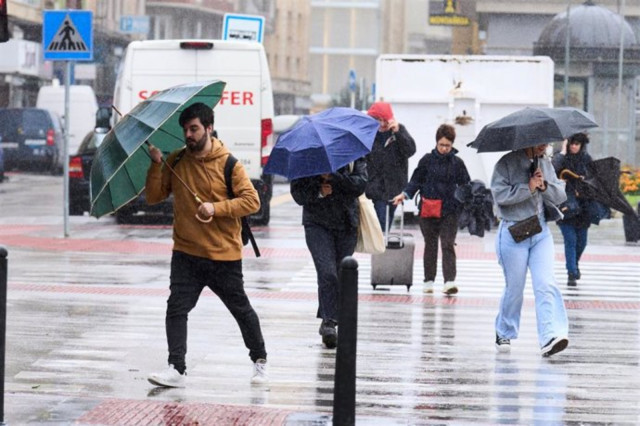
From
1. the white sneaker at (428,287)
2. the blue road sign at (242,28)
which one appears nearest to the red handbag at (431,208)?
the white sneaker at (428,287)

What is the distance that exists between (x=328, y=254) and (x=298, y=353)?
2.57ft

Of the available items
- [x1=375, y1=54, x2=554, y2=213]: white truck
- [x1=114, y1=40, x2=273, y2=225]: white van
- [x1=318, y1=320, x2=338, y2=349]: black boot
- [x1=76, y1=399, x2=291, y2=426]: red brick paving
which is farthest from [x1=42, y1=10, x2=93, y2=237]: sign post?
[x1=76, y1=399, x2=291, y2=426]: red brick paving

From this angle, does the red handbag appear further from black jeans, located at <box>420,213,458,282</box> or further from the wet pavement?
the wet pavement

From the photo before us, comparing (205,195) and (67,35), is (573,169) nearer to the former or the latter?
(205,195)

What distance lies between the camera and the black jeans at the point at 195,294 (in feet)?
32.5

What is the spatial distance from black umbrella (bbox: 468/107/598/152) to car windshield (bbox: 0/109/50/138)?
39.9m

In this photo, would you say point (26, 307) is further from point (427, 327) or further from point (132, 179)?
point (132, 179)

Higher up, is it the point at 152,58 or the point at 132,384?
the point at 152,58

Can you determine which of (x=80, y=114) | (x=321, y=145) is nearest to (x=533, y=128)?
(x=321, y=145)

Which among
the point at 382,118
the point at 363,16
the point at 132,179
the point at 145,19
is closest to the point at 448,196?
the point at 382,118

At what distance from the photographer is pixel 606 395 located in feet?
32.9

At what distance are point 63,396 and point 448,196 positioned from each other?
23.0 ft

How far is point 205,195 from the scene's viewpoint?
985 cm

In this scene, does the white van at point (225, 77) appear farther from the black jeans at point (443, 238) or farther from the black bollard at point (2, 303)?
the black bollard at point (2, 303)
